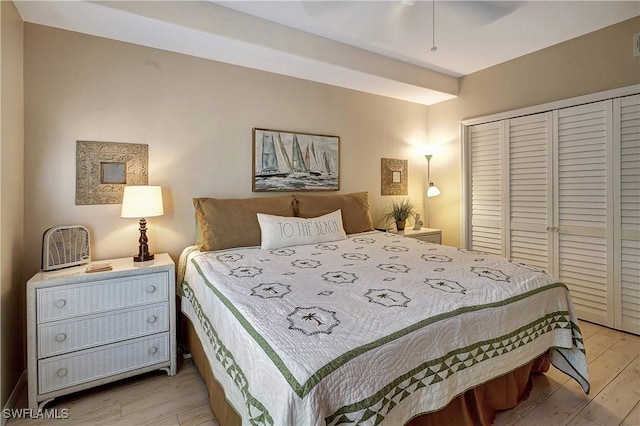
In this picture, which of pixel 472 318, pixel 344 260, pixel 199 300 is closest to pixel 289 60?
pixel 344 260

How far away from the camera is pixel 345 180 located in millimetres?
3508

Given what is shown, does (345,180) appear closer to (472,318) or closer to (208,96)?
(208,96)

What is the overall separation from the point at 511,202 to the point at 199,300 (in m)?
3.15

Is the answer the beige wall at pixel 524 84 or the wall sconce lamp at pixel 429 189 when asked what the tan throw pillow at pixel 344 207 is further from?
the beige wall at pixel 524 84

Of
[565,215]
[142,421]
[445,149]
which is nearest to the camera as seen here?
[142,421]

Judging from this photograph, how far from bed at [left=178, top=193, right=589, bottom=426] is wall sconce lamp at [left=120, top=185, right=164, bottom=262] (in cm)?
32

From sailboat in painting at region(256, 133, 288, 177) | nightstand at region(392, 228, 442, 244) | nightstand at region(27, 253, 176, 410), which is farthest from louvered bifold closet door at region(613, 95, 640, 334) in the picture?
nightstand at region(27, 253, 176, 410)

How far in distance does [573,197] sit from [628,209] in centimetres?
38

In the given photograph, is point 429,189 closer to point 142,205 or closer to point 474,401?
point 474,401

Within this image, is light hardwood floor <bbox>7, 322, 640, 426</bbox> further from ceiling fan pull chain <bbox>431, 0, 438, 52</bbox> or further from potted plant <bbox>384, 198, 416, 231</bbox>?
ceiling fan pull chain <bbox>431, 0, 438, 52</bbox>

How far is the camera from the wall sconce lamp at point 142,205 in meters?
2.08

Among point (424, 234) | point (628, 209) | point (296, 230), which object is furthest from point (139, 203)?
point (628, 209)

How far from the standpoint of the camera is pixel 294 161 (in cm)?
312

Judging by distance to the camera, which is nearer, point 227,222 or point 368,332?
point 368,332
